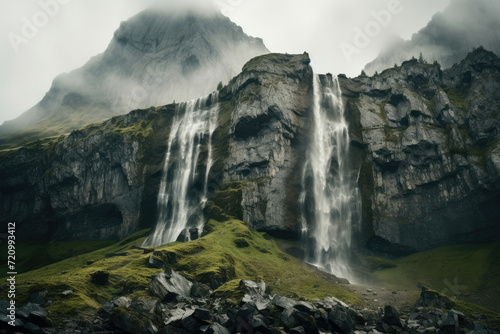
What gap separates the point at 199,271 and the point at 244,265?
1443cm

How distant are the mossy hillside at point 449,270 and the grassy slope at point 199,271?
21676mm

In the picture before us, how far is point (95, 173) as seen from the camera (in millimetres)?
120188

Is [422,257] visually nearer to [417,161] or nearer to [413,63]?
[417,161]

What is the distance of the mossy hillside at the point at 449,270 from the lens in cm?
6894

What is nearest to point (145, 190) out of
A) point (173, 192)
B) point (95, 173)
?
point (173, 192)

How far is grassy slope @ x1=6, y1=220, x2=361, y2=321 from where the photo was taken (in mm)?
31844

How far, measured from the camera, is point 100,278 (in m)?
39.1

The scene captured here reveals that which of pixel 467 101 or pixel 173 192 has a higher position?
pixel 467 101

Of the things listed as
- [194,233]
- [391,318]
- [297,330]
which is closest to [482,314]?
[391,318]

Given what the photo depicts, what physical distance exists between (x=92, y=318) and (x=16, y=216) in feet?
411

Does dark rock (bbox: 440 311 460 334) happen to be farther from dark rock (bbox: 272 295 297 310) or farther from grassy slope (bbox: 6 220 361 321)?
grassy slope (bbox: 6 220 361 321)

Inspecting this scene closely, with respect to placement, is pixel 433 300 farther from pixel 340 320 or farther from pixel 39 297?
pixel 39 297

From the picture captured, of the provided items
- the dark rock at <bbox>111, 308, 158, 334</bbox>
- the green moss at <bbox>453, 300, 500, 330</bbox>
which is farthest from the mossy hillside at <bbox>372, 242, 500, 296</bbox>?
the dark rock at <bbox>111, 308, 158, 334</bbox>

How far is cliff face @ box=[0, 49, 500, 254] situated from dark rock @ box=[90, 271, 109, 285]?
51992 mm
